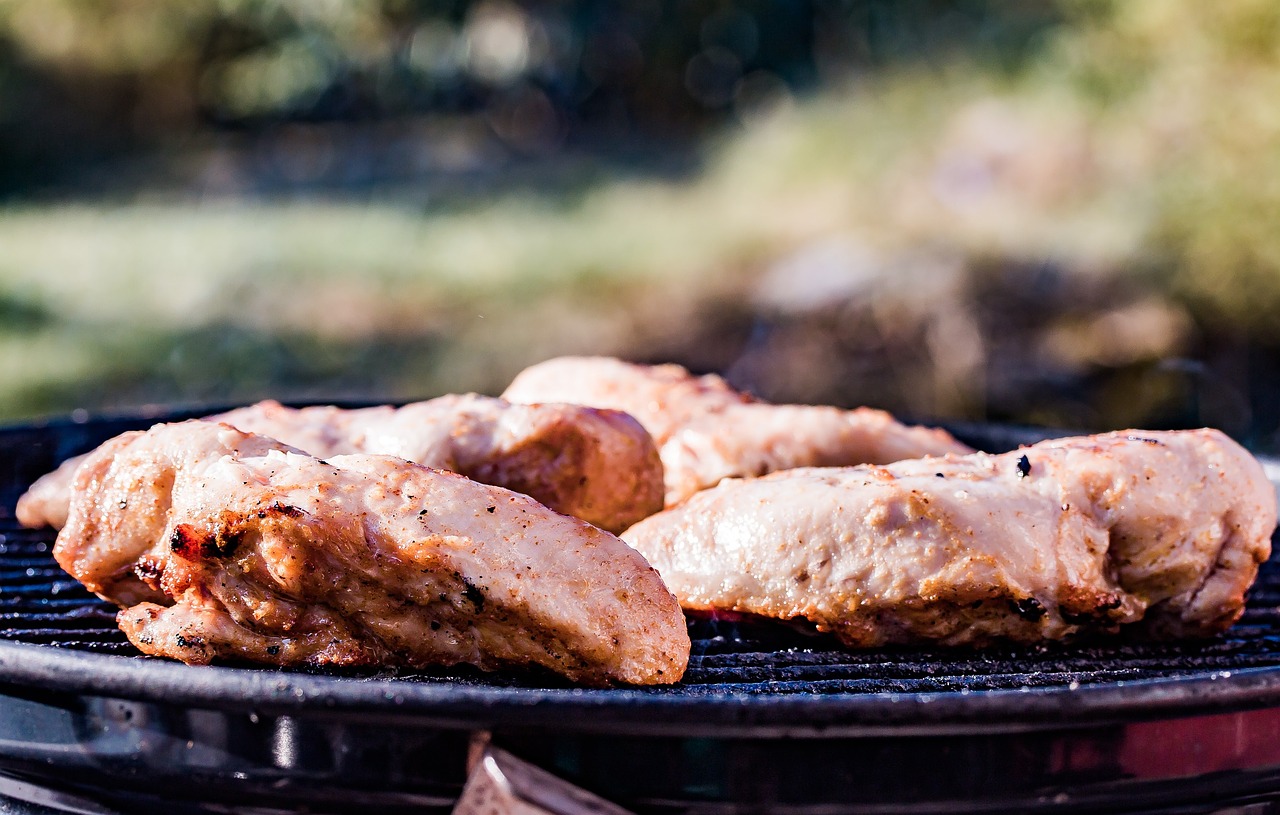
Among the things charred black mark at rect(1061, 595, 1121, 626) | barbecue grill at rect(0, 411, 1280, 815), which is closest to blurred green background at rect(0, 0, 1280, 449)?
charred black mark at rect(1061, 595, 1121, 626)

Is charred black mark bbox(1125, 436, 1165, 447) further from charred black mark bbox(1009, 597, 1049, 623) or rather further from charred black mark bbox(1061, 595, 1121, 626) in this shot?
charred black mark bbox(1009, 597, 1049, 623)

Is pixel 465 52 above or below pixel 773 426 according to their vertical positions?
above

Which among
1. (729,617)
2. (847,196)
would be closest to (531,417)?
(729,617)

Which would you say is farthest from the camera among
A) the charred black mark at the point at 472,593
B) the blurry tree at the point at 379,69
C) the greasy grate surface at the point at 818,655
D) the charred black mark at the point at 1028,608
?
the blurry tree at the point at 379,69

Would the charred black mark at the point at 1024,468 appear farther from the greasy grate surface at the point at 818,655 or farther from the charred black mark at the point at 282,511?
the charred black mark at the point at 282,511

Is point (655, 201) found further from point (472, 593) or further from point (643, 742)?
point (643, 742)

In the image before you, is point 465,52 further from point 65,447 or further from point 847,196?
point 65,447

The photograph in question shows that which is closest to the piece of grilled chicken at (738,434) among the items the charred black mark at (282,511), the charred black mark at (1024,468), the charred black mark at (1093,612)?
the charred black mark at (1024,468)
